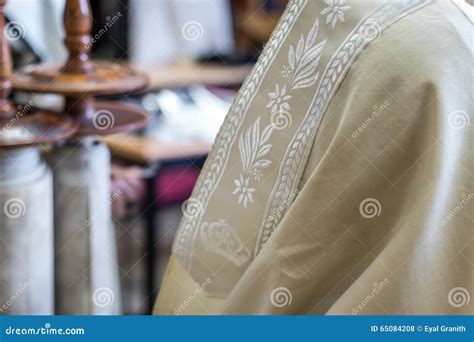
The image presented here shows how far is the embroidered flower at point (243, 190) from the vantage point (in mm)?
804

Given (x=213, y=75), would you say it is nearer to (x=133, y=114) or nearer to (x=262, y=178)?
(x=133, y=114)

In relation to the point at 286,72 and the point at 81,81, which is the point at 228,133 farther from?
the point at 81,81

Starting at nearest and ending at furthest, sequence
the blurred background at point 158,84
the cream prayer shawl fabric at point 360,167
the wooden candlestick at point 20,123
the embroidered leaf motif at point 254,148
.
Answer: the cream prayer shawl fabric at point 360,167 < the embroidered leaf motif at point 254,148 < the wooden candlestick at point 20,123 < the blurred background at point 158,84

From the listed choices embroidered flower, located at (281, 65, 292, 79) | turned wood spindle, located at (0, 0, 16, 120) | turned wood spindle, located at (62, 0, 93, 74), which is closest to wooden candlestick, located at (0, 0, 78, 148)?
turned wood spindle, located at (0, 0, 16, 120)

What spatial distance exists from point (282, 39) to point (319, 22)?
0.05m

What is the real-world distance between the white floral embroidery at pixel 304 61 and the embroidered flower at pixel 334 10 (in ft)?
0.05

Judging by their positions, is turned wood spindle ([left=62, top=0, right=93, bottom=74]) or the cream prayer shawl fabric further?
turned wood spindle ([left=62, top=0, right=93, bottom=74])

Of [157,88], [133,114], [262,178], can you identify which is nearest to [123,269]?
[157,88]

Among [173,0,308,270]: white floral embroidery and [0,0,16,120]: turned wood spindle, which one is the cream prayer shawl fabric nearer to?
[173,0,308,270]: white floral embroidery

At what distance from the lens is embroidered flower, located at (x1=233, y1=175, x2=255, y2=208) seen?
2.64 feet

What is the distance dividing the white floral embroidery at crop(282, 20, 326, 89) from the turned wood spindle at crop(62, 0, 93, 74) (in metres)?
0.46

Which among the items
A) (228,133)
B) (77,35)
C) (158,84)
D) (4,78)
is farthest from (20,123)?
(158,84)

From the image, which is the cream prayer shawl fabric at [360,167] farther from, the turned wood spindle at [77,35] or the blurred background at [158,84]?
the blurred background at [158,84]

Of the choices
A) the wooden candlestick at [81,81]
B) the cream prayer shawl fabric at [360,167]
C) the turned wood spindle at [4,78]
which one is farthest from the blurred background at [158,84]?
the cream prayer shawl fabric at [360,167]
